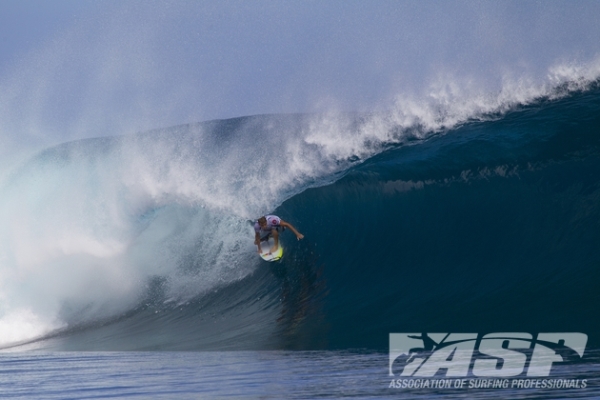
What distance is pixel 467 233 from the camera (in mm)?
10359

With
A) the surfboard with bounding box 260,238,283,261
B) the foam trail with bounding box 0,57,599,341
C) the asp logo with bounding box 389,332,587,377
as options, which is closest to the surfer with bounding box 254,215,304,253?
the surfboard with bounding box 260,238,283,261

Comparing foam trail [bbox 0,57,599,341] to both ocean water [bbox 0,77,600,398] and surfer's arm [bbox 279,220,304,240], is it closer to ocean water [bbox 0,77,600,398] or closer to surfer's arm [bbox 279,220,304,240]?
ocean water [bbox 0,77,600,398]

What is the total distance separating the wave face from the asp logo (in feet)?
1.23

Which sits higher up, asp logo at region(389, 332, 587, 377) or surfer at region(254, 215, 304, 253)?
surfer at region(254, 215, 304, 253)

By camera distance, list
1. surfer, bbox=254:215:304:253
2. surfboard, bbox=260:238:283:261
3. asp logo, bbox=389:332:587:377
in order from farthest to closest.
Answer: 1. surfboard, bbox=260:238:283:261
2. surfer, bbox=254:215:304:253
3. asp logo, bbox=389:332:587:377

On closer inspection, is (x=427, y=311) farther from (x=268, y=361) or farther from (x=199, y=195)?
(x=199, y=195)

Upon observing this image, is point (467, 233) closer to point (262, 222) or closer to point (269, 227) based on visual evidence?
point (269, 227)

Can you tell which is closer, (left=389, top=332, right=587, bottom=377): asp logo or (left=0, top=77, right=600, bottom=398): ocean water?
(left=389, top=332, right=587, bottom=377): asp logo

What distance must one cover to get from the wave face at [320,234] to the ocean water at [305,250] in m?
0.04

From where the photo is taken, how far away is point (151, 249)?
12.6 m

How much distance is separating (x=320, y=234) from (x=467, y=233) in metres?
2.63

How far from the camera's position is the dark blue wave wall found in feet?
25.8

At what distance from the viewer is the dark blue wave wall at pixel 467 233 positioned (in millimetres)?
7879

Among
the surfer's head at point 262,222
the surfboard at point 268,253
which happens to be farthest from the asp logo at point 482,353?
the surfboard at point 268,253
